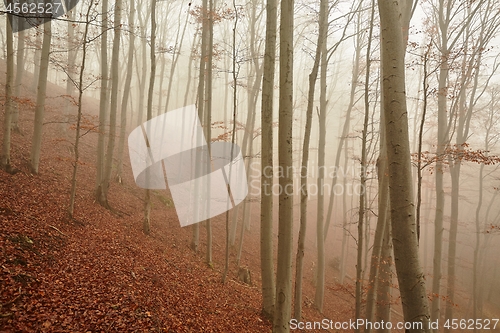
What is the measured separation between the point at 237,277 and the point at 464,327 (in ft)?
42.7

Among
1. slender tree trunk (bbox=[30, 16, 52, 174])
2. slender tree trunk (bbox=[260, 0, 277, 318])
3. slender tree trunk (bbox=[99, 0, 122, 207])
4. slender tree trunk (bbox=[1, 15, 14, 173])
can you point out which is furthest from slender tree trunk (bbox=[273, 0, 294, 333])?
slender tree trunk (bbox=[30, 16, 52, 174])

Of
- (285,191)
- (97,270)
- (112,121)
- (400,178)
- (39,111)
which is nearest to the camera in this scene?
(400,178)

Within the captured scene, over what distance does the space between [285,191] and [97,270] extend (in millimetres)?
4231

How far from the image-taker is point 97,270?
5363mm

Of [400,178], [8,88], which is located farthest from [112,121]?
[400,178]

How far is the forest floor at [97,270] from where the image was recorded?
4.00m

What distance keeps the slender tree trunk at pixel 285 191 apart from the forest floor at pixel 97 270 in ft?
6.28

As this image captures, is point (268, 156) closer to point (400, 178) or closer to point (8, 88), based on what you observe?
point (400, 178)

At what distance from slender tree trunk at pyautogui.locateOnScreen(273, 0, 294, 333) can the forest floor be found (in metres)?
1.91

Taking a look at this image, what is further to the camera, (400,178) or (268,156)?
(268,156)

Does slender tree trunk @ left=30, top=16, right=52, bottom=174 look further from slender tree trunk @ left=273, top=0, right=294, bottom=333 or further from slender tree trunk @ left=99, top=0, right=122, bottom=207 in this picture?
slender tree trunk @ left=273, top=0, right=294, bottom=333

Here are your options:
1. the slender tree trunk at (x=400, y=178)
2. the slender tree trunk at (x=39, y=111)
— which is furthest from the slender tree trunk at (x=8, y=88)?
the slender tree trunk at (x=400, y=178)

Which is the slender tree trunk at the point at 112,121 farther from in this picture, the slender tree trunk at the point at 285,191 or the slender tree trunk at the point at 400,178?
the slender tree trunk at the point at 400,178

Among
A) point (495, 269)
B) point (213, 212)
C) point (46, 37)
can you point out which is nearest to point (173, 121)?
point (213, 212)
